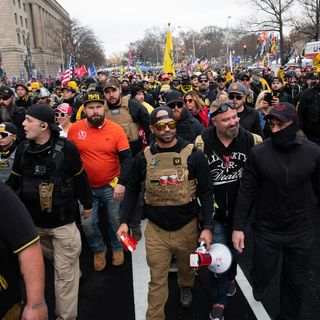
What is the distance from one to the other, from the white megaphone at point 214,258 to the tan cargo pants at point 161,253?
247mm

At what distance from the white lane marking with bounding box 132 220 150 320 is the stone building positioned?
47.8m

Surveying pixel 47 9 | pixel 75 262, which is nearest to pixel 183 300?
pixel 75 262

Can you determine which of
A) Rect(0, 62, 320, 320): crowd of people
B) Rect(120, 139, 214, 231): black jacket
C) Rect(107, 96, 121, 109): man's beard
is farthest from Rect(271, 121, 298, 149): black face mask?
Rect(107, 96, 121, 109): man's beard

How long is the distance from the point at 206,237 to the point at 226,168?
2.17ft

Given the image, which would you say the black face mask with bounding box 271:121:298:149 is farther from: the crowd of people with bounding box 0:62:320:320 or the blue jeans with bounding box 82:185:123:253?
the blue jeans with bounding box 82:185:123:253

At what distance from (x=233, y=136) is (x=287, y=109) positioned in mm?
587

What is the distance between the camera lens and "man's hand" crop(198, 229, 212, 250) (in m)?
3.04

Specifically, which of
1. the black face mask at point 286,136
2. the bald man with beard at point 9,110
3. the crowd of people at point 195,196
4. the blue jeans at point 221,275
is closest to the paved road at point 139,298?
the crowd of people at point 195,196

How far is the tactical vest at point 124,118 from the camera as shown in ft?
16.8

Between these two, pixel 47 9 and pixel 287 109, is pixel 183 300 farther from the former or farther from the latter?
pixel 47 9

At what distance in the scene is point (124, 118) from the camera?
5137 mm

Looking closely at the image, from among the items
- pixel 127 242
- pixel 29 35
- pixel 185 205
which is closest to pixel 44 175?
pixel 127 242

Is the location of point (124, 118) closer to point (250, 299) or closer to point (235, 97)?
point (235, 97)

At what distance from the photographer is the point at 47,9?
87.8 metres
